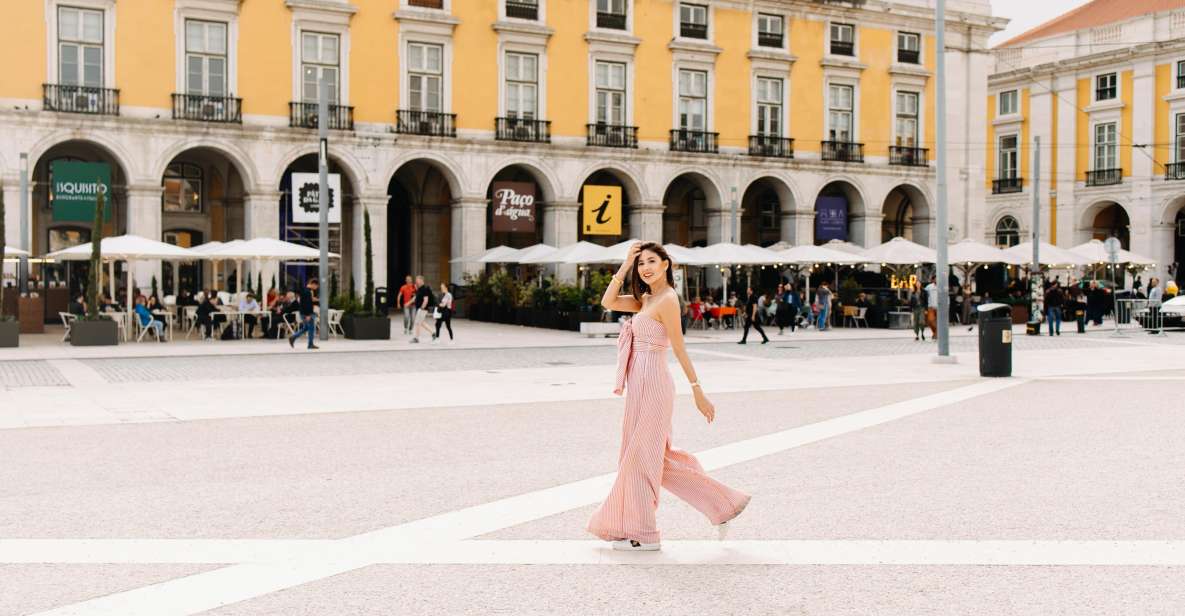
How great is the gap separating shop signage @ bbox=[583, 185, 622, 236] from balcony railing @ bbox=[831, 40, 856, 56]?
35.9ft

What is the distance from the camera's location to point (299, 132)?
119ft

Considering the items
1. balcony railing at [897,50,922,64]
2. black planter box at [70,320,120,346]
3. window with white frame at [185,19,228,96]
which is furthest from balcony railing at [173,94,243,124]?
balcony railing at [897,50,922,64]

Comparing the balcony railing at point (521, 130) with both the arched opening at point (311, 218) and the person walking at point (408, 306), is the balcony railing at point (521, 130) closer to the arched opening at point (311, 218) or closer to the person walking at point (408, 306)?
the arched opening at point (311, 218)

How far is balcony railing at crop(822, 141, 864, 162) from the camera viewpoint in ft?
149

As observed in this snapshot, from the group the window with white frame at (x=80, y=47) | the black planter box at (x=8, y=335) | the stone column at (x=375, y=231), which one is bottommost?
the black planter box at (x=8, y=335)

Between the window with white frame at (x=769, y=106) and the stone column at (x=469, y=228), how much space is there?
38.0 ft

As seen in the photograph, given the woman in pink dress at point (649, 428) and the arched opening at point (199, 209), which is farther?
the arched opening at point (199, 209)

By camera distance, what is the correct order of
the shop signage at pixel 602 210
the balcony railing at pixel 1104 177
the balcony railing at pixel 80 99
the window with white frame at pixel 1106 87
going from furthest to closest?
the window with white frame at pixel 1106 87 < the balcony railing at pixel 1104 177 < the shop signage at pixel 602 210 < the balcony railing at pixel 80 99

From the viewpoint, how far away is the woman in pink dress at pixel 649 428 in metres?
6.52

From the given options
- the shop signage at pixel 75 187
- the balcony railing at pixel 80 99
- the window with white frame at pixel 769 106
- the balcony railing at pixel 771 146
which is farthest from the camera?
the window with white frame at pixel 769 106

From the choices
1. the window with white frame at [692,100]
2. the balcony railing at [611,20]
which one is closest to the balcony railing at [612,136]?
the window with white frame at [692,100]

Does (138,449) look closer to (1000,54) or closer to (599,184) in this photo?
(599,184)

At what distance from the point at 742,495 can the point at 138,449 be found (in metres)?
6.10

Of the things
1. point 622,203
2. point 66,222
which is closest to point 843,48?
point 622,203
